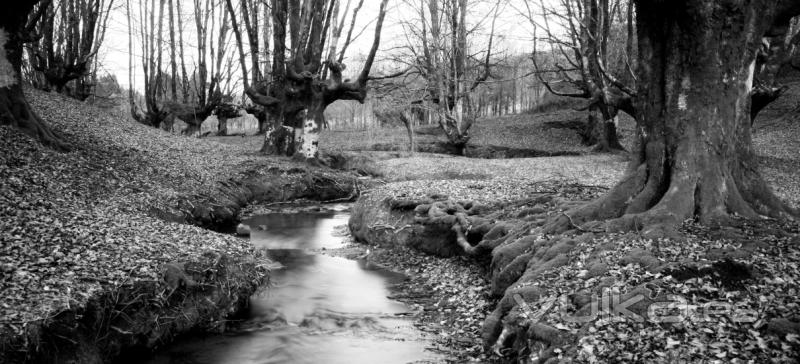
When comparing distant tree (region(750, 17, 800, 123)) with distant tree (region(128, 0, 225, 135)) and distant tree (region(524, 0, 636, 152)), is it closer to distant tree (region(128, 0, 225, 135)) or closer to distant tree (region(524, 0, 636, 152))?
distant tree (region(524, 0, 636, 152))

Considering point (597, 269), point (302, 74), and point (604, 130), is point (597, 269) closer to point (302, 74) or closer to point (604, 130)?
point (302, 74)

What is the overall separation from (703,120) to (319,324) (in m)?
6.53

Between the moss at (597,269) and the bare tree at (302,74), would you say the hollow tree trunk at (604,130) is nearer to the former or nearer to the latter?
the bare tree at (302,74)

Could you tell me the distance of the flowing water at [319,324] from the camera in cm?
694

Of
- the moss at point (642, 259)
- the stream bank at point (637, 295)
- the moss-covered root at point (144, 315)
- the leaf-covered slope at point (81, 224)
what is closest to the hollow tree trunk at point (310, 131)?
the leaf-covered slope at point (81, 224)

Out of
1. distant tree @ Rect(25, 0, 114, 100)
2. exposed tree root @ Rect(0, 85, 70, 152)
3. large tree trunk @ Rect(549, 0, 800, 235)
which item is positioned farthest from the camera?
distant tree @ Rect(25, 0, 114, 100)

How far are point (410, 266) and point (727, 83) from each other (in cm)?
687

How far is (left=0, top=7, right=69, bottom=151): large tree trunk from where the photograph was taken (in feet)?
38.6

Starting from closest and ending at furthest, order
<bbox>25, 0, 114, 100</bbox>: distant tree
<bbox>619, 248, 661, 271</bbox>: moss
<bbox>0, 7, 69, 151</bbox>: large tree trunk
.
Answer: <bbox>619, 248, 661, 271</bbox>: moss
<bbox>0, 7, 69, 151</bbox>: large tree trunk
<bbox>25, 0, 114, 100</bbox>: distant tree

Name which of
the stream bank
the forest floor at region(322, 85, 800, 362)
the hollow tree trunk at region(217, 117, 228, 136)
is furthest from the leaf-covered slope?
the hollow tree trunk at region(217, 117, 228, 136)

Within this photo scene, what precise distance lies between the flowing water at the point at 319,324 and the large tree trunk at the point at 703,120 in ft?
12.1

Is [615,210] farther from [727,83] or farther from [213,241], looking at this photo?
[213,241]

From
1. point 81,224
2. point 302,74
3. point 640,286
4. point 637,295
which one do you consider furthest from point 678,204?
point 302,74

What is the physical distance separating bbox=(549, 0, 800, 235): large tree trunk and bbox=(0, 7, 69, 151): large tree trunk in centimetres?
1254
